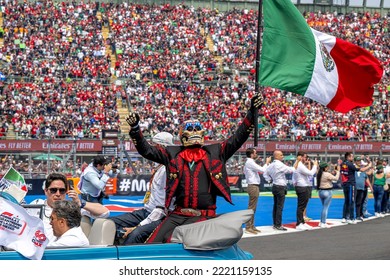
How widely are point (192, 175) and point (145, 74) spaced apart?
3853 cm

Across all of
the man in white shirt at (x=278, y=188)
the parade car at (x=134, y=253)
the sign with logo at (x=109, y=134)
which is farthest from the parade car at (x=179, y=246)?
the sign with logo at (x=109, y=134)

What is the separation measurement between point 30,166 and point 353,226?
A: 571 inches

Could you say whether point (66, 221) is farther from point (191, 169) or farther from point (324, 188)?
point (324, 188)

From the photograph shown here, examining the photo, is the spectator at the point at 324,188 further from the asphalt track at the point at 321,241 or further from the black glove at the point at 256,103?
the black glove at the point at 256,103

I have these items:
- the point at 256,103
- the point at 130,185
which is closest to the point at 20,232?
the point at 256,103

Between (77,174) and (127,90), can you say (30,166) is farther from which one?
(127,90)

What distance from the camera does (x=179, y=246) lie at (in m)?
6.43

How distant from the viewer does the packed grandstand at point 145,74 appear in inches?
1570

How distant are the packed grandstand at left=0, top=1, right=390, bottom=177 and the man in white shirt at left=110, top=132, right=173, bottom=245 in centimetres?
2533

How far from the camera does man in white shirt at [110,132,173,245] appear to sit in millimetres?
7457

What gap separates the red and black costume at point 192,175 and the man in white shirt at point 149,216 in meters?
0.30

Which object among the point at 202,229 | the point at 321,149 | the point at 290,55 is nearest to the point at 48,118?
the point at 321,149

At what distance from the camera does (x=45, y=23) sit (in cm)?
→ 4859

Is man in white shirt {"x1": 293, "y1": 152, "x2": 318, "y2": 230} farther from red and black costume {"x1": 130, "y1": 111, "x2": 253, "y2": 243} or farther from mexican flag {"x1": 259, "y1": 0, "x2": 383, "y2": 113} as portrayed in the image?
red and black costume {"x1": 130, "y1": 111, "x2": 253, "y2": 243}
